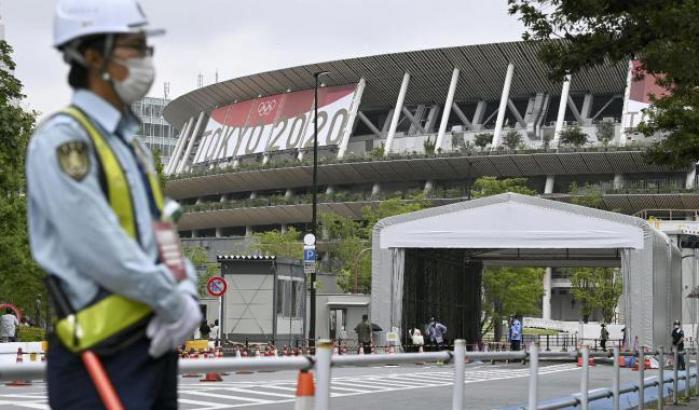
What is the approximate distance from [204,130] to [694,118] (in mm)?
109669

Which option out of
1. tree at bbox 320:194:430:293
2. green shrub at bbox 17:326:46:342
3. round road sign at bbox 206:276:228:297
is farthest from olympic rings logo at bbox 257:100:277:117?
round road sign at bbox 206:276:228:297

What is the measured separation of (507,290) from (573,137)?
86.8 feet

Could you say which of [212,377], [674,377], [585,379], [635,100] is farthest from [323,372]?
[635,100]

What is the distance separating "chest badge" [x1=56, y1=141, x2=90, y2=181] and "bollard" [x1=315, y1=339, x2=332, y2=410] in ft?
→ 8.29

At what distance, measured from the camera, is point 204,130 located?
447 feet

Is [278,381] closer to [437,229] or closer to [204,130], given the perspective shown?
[437,229]

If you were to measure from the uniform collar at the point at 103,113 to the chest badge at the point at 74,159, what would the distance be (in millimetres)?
178

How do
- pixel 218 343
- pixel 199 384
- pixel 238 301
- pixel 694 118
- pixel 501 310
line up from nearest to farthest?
1. pixel 199 384
2. pixel 694 118
3. pixel 218 343
4. pixel 238 301
5. pixel 501 310

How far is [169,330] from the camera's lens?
4.00 meters

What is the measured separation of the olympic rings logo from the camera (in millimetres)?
121750

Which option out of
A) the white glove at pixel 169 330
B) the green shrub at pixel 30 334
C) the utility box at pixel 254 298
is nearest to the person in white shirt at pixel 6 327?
the utility box at pixel 254 298

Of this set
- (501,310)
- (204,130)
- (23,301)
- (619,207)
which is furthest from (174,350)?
(204,130)

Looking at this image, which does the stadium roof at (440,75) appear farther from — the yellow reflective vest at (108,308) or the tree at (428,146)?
the yellow reflective vest at (108,308)

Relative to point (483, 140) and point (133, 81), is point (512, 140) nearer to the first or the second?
point (483, 140)
